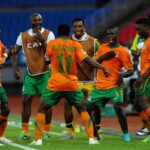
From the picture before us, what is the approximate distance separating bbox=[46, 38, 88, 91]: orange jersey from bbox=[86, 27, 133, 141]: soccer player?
1.25m

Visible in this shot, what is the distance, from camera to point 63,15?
34250 mm

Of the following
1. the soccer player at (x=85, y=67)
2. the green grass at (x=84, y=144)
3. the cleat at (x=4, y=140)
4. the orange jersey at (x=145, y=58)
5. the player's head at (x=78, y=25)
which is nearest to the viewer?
the green grass at (x=84, y=144)

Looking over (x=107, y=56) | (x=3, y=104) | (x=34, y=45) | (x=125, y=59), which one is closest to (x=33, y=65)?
(x=34, y=45)

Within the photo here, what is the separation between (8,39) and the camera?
3269 cm

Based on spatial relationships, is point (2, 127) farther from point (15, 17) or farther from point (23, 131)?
point (15, 17)

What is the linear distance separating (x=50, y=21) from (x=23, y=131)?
20074 millimetres

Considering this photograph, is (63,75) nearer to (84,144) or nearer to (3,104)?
(84,144)

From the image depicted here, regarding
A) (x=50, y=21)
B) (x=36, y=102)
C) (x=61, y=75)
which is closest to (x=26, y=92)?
(x=61, y=75)

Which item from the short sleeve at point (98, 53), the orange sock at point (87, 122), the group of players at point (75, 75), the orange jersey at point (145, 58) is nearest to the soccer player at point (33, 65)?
the group of players at point (75, 75)

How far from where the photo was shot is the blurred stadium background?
31219 mm

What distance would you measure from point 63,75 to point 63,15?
71.2ft

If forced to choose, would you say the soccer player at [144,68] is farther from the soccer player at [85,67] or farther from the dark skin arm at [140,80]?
the soccer player at [85,67]

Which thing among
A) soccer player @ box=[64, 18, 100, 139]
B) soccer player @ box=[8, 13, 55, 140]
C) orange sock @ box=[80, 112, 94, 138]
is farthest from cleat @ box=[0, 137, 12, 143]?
orange sock @ box=[80, 112, 94, 138]

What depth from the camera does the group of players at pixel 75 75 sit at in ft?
41.5
